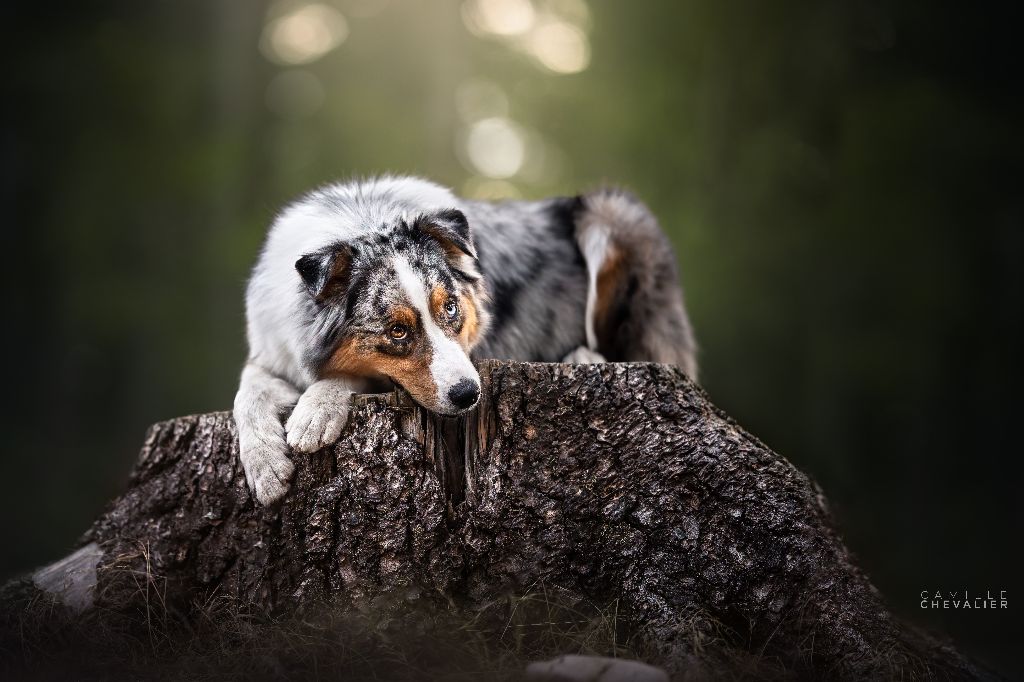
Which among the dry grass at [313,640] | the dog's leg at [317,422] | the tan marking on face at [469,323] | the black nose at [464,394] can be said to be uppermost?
A: the tan marking on face at [469,323]

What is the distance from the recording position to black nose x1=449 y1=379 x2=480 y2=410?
345 centimetres

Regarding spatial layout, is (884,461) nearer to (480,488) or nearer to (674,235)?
(674,235)

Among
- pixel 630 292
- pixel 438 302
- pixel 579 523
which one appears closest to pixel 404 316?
pixel 438 302

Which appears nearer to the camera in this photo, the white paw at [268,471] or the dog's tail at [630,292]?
the white paw at [268,471]

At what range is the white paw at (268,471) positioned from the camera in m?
3.49

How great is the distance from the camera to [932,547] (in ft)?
34.3

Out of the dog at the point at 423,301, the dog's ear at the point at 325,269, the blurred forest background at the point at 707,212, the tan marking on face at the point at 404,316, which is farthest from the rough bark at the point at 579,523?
the blurred forest background at the point at 707,212

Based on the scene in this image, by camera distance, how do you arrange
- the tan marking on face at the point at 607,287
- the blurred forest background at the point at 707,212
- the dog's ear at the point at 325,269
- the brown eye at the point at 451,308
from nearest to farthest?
the dog's ear at the point at 325,269 < the brown eye at the point at 451,308 < the tan marking on face at the point at 607,287 < the blurred forest background at the point at 707,212

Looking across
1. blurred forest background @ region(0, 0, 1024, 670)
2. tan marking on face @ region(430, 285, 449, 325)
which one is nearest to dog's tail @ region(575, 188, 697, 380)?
tan marking on face @ region(430, 285, 449, 325)

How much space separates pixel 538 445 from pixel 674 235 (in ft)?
27.9

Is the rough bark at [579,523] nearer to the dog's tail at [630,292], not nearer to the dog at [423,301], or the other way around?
the dog at [423,301]

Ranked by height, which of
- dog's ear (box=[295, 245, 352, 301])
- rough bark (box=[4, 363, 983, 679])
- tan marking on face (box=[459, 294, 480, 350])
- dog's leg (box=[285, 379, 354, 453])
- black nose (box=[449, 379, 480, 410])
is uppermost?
dog's ear (box=[295, 245, 352, 301])

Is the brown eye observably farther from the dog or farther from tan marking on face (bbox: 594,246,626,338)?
tan marking on face (bbox: 594,246,626,338)

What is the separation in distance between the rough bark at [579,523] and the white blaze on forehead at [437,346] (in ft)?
0.48
